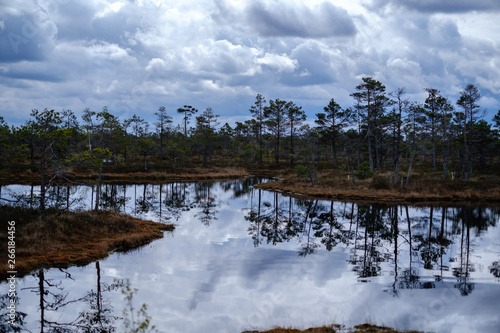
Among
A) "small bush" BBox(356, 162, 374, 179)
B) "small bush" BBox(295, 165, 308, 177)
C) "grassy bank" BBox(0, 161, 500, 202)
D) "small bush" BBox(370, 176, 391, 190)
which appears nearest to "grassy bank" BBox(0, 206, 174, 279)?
"grassy bank" BBox(0, 161, 500, 202)

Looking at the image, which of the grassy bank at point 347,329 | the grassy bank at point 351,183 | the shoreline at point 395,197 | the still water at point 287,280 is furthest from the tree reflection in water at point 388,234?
the grassy bank at point 351,183

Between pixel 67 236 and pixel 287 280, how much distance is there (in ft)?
41.8

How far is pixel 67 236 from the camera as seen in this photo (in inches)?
761

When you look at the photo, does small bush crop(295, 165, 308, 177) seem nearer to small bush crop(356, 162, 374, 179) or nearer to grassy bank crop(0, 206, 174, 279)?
small bush crop(356, 162, 374, 179)

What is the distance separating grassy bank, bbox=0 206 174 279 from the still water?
2.82ft

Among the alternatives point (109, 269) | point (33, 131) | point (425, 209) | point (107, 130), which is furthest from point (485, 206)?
point (107, 130)

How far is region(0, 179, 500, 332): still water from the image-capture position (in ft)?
36.8

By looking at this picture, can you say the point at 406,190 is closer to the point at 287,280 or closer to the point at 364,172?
the point at 364,172

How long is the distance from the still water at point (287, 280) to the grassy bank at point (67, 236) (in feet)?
2.82

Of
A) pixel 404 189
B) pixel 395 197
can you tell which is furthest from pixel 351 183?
pixel 395 197

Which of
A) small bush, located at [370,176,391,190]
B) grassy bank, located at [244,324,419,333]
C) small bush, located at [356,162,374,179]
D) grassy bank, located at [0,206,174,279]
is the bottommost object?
grassy bank, located at [244,324,419,333]

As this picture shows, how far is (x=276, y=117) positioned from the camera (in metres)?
83.9

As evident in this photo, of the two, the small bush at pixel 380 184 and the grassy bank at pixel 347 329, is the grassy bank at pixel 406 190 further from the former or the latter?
the grassy bank at pixel 347 329

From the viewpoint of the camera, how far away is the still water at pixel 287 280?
36.8 ft
